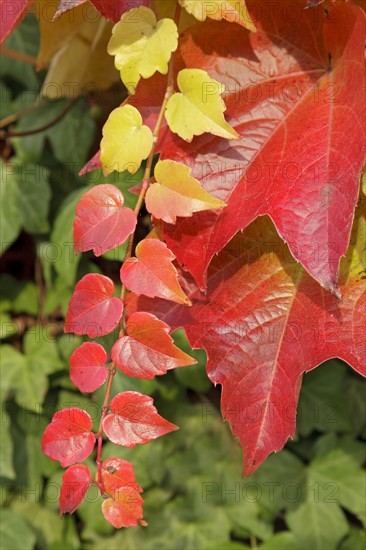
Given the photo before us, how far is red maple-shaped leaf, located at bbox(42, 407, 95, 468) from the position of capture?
0.62 metres

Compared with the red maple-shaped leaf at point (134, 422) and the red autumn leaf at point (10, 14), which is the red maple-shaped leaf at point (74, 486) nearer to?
the red maple-shaped leaf at point (134, 422)

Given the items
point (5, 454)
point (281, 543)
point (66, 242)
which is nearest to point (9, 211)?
point (66, 242)

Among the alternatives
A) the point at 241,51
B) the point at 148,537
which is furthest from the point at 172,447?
the point at 241,51

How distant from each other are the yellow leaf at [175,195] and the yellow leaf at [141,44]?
10cm

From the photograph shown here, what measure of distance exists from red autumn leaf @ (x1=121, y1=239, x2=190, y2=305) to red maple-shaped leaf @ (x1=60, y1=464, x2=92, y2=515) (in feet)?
0.61

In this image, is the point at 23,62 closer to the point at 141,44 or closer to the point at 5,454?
the point at 141,44

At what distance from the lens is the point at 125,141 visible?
657mm

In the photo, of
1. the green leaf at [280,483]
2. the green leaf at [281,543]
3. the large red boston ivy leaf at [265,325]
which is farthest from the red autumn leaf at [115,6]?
the green leaf at [281,543]

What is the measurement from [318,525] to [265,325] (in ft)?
1.74

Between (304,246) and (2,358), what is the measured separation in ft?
2.27

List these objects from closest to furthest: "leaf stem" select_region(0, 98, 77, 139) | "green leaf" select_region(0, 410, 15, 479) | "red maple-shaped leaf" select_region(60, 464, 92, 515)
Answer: "red maple-shaped leaf" select_region(60, 464, 92, 515), "green leaf" select_region(0, 410, 15, 479), "leaf stem" select_region(0, 98, 77, 139)

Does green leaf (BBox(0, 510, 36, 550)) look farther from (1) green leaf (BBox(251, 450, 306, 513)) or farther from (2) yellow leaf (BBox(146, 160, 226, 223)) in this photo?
(2) yellow leaf (BBox(146, 160, 226, 223))

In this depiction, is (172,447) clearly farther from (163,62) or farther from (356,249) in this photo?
(163,62)

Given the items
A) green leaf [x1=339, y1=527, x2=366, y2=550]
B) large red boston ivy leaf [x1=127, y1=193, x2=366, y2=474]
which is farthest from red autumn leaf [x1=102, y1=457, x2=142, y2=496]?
green leaf [x1=339, y1=527, x2=366, y2=550]
